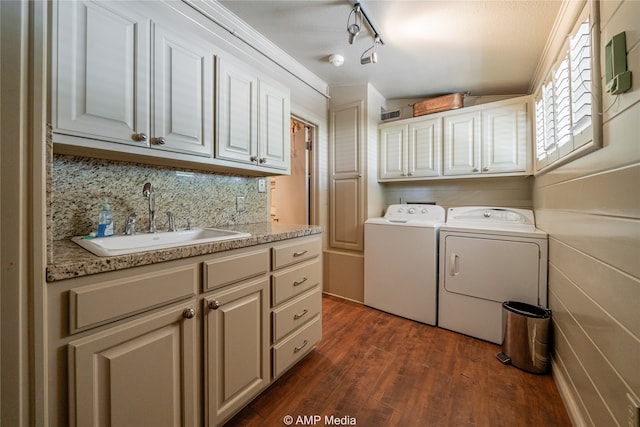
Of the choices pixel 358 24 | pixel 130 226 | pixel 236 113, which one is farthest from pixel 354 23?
pixel 130 226

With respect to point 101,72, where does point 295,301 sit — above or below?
below

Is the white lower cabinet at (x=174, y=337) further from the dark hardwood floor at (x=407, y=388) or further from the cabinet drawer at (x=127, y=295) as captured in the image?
the dark hardwood floor at (x=407, y=388)

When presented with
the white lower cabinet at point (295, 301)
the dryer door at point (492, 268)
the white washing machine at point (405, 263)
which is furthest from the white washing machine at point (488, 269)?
the white lower cabinet at point (295, 301)

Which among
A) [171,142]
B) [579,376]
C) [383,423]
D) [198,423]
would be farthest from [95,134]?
[579,376]

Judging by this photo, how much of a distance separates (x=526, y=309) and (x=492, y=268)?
0.35 m

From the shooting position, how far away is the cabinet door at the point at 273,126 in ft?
5.62

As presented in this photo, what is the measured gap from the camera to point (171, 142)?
123 centimetres

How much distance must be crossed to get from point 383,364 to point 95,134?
205cm

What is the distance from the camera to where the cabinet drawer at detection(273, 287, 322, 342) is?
1.41 metres

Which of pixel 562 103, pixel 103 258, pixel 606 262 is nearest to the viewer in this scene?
pixel 103 258

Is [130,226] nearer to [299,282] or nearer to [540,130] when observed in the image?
[299,282]

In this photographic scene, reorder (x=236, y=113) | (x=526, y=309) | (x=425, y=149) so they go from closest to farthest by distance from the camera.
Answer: (x=236, y=113) → (x=526, y=309) → (x=425, y=149)

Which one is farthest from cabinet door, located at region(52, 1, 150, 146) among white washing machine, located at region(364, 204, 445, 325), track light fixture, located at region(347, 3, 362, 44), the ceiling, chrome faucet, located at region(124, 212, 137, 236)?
white washing machine, located at region(364, 204, 445, 325)

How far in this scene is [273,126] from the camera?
1810mm
